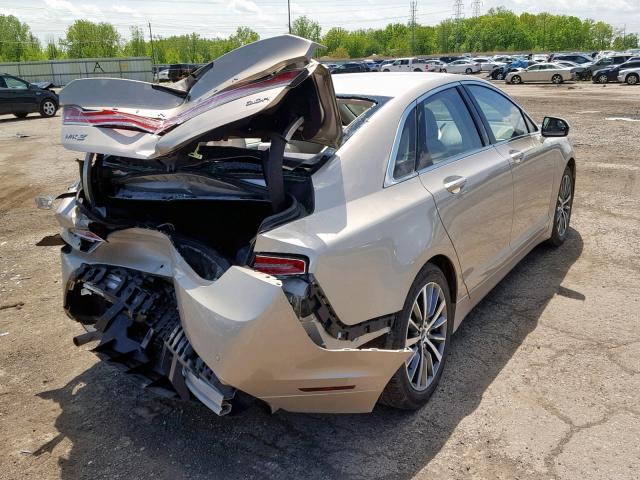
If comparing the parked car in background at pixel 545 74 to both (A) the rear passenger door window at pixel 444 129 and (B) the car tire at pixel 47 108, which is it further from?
(A) the rear passenger door window at pixel 444 129

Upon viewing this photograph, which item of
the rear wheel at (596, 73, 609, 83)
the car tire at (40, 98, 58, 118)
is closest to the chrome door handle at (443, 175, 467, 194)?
the car tire at (40, 98, 58, 118)

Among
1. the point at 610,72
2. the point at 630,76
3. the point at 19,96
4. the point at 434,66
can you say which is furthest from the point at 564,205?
the point at 434,66

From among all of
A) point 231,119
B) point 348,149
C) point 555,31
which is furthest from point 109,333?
point 555,31

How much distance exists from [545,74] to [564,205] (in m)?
38.4

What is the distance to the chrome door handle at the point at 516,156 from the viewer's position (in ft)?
13.8

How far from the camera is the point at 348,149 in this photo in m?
2.92

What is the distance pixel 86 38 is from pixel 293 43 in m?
131

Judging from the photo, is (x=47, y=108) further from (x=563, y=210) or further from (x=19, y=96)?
(x=563, y=210)

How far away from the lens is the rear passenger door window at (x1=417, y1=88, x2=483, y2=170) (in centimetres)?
341

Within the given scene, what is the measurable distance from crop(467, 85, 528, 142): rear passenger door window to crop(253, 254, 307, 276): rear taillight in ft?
7.66

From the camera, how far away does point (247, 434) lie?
308 cm

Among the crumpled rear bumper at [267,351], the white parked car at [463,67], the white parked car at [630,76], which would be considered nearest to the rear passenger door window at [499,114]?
the crumpled rear bumper at [267,351]

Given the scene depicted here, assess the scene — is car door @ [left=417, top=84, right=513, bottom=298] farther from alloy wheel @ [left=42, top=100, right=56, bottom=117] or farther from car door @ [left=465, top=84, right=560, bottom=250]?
alloy wheel @ [left=42, top=100, right=56, bottom=117]

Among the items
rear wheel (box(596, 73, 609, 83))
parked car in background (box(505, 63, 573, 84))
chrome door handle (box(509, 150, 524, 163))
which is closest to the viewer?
chrome door handle (box(509, 150, 524, 163))
